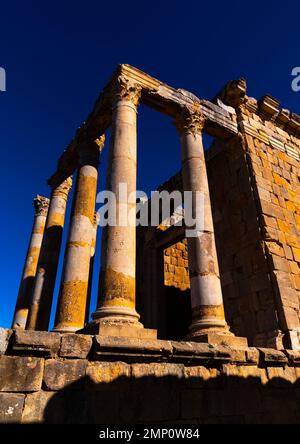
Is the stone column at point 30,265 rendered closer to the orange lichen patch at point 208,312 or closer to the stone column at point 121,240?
the stone column at point 121,240

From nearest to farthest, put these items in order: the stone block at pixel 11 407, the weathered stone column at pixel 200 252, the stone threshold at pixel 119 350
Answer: the stone block at pixel 11 407 < the stone threshold at pixel 119 350 < the weathered stone column at pixel 200 252

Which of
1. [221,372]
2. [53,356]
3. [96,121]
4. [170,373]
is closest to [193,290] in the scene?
[221,372]

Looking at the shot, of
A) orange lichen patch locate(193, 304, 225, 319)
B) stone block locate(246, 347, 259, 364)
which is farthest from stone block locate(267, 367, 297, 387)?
orange lichen patch locate(193, 304, 225, 319)

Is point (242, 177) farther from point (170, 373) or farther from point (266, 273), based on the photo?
point (170, 373)

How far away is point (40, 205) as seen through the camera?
1423 centimetres

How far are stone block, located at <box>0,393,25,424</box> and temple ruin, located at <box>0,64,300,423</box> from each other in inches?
0.5

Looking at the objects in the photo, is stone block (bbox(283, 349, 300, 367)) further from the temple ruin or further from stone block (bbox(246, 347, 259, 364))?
stone block (bbox(246, 347, 259, 364))

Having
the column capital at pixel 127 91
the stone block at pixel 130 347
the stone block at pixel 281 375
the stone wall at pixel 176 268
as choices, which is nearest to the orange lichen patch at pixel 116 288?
the stone block at pixel 130 347

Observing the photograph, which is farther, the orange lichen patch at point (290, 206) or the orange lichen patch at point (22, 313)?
the orange lichen patch at point (22, 313)

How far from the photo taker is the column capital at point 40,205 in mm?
14133

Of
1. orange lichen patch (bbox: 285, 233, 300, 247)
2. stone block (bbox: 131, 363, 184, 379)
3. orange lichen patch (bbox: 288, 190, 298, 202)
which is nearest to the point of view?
stone block (bbox: 131, 363, 184, 379)

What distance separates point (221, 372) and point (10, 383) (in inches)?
133

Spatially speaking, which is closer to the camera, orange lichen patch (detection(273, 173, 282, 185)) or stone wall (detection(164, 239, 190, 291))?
orange lichen patch (detection(273, 173, 282, 185))

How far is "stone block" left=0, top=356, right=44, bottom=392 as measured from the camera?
381 centimetres
